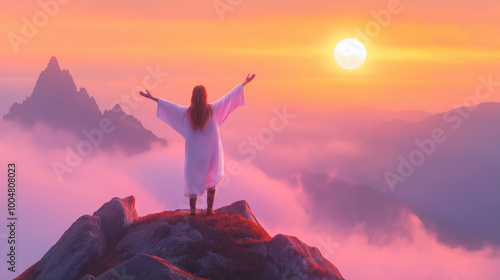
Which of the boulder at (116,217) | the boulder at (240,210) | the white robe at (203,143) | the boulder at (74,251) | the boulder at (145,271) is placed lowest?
the boulder at (145,271)

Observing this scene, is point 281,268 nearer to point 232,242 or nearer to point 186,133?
point 232,242

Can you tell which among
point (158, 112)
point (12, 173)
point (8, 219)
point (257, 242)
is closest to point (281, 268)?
point (257, 242)

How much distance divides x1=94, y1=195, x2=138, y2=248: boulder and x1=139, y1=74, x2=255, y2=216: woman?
3.88 metres

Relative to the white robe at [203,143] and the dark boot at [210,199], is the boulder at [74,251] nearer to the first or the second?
the white robe at [203,143]

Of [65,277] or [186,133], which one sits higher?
[186,133]

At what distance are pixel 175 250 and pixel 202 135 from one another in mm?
4533

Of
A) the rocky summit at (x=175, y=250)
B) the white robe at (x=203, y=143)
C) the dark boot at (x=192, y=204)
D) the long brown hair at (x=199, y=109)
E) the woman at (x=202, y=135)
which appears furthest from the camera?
the dark boot at (x=192, y=204)

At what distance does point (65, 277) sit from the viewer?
2177 centimetres

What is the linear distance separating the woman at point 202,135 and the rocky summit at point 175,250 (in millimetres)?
1387

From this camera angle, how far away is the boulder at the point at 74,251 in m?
22.0

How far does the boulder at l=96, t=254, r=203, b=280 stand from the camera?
15.7 meters

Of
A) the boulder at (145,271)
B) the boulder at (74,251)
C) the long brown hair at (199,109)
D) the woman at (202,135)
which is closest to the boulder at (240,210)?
the woman at (202,135)

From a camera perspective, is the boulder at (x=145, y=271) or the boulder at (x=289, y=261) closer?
the boulder at (x=145, y=271)

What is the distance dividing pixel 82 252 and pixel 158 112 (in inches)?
246
